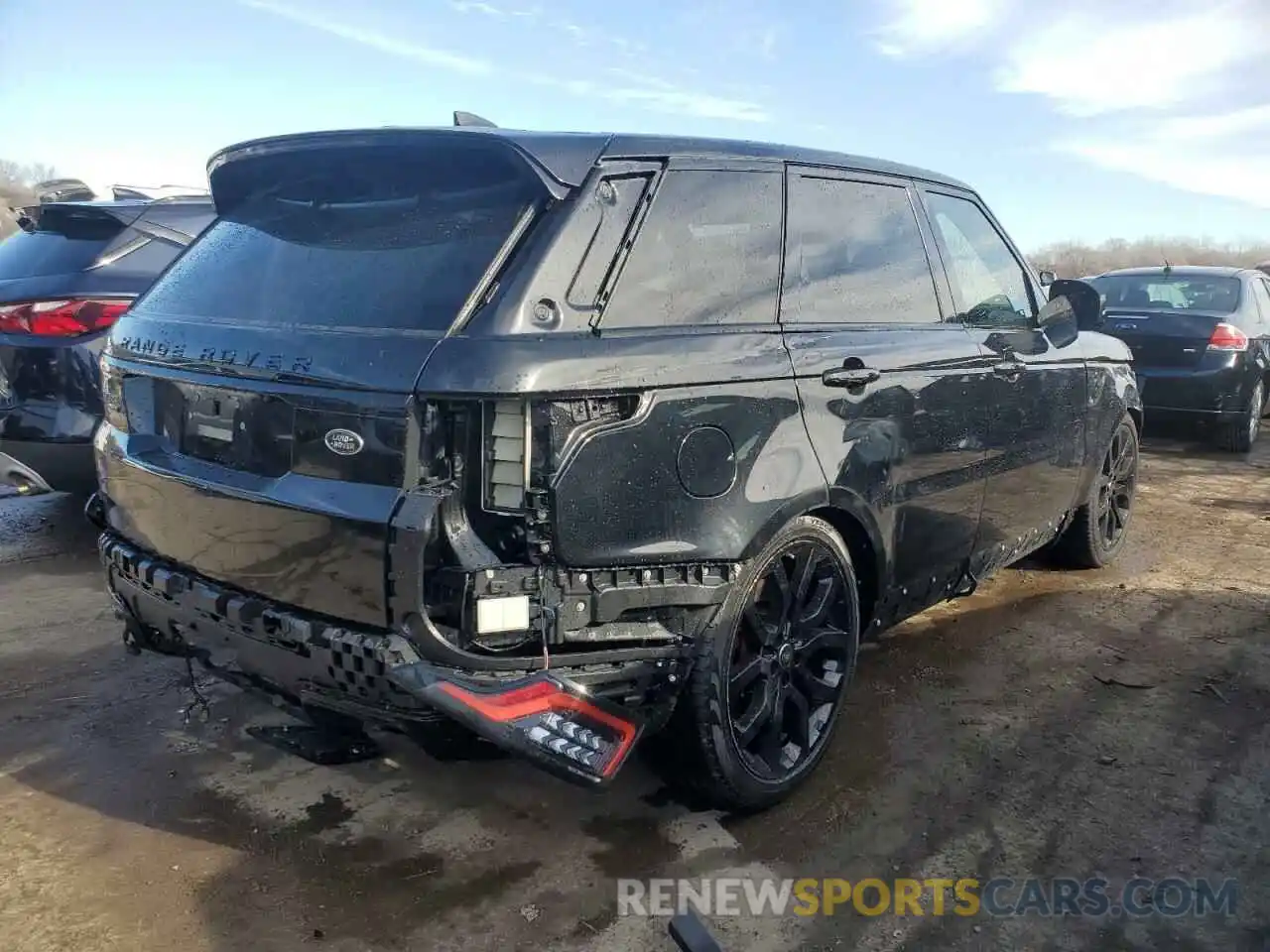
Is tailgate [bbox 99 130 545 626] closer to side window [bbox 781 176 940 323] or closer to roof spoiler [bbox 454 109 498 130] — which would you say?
roof spoiler [bbox 454 109 498 130]

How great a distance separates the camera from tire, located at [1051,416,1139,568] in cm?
511

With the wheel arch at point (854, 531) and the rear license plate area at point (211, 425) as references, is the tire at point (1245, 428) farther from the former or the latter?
the rear license plate area at point (211, 425)

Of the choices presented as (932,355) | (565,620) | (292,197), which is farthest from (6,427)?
(932,355)

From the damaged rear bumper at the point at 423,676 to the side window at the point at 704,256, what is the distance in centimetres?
84

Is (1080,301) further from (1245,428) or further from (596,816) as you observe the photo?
(1245,428)

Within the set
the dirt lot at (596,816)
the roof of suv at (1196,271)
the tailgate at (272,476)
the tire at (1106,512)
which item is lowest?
the dirt lot at (596,816)

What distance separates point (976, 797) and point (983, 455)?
4.22ft

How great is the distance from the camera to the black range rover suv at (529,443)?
7.25ft

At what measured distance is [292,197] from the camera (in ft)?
9.13

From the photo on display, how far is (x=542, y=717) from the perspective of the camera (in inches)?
88.0

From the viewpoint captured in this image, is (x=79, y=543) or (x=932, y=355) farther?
(x=79, y=543)

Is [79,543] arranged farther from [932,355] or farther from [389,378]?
[932,355]

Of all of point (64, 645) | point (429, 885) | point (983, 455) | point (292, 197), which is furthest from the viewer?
point (64, 645)

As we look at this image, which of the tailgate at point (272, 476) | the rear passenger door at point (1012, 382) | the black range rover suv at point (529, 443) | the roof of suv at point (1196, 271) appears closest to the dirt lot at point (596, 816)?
the black range rover suv at point (529, 443)
